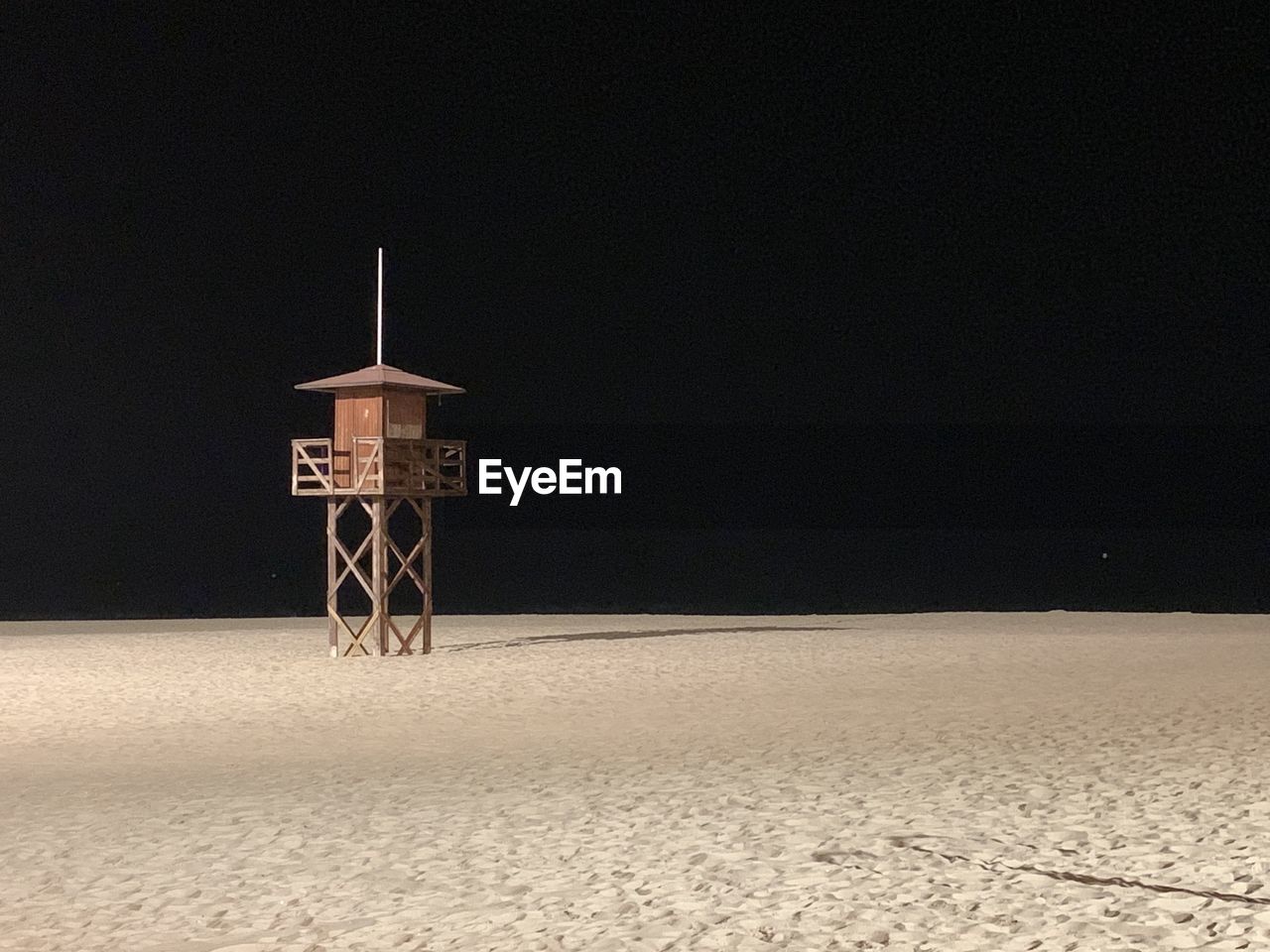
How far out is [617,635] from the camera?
28.6 m

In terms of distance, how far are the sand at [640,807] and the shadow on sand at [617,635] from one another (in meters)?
4.18

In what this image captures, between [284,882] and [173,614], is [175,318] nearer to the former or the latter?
[173,614]

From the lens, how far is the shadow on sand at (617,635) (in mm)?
26234

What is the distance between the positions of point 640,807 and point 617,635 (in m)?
17.7

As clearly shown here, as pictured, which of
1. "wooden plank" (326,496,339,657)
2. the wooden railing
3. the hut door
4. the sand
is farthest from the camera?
"wooden plank" (326,496,339,657)

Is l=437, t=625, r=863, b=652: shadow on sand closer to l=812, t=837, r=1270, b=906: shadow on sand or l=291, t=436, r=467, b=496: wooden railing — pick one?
l=291, t=436, r=467, b=496: wooden railing

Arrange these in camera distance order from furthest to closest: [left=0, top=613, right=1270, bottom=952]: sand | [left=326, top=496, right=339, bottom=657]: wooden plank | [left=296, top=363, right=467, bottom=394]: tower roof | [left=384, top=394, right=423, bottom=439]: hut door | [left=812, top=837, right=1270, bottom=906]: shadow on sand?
[left=326, top=496, right=339, bottom=657]: wooden plank → [left=384, top=394, right=423, bottom=439]: hut door → [left=296, top=363, right=467, bottom=394]: tower roof → [left=812, top=837, right=1270, bottom=906]: shadow on sand → [left=0, top=613, right=1270, bottom=952]: sand

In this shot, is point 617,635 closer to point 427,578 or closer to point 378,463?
point 427,578

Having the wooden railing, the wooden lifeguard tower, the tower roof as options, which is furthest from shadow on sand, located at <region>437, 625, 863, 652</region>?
the tower roof

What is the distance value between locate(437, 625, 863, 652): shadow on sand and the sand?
4185 millimetres

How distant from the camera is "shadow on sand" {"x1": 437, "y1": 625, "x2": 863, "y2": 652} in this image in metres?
26.2

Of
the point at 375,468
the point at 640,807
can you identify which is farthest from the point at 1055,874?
the point at 375,468

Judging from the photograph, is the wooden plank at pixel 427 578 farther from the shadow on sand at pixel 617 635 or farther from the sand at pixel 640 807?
the sand at pixel 640 807

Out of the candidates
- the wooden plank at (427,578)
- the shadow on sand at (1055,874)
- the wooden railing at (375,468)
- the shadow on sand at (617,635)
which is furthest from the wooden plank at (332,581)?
the shadow on sand at (1055,874)
